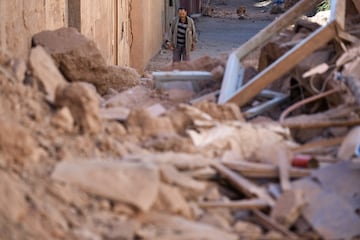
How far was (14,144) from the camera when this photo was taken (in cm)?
564

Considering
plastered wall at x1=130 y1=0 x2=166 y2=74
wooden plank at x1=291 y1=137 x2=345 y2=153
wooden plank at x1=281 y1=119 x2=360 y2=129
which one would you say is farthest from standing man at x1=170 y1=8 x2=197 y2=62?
wooden plank at x1=291 y1=137 x2=345 y2=153

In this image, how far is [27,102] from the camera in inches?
261

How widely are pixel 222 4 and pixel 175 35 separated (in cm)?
2621

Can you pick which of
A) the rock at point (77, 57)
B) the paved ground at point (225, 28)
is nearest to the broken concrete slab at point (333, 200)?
the rock at point (77, 57)

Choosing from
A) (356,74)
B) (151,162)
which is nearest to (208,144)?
(151,162)

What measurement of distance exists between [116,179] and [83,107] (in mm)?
912

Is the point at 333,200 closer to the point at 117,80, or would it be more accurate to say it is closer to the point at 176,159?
the point at 176,159

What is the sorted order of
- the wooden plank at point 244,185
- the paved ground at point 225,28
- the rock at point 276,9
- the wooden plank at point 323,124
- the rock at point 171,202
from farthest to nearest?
the rock at point 276,9 → the paved ground at point 225,28 → the wooden plank at point 323,124 → the wooden plank at point 244,185 → the rock at point 171,202

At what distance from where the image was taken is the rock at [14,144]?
5625 millimetres

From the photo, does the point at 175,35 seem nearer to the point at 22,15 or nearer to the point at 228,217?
the point at 22,15

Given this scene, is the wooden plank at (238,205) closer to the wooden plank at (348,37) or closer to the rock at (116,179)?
the rock at (116,179)

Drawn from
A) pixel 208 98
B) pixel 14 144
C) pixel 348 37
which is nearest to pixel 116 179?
pixel 14 144

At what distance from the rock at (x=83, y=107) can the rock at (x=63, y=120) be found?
0.07 meters

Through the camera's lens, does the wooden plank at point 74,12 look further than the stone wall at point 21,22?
Yes
